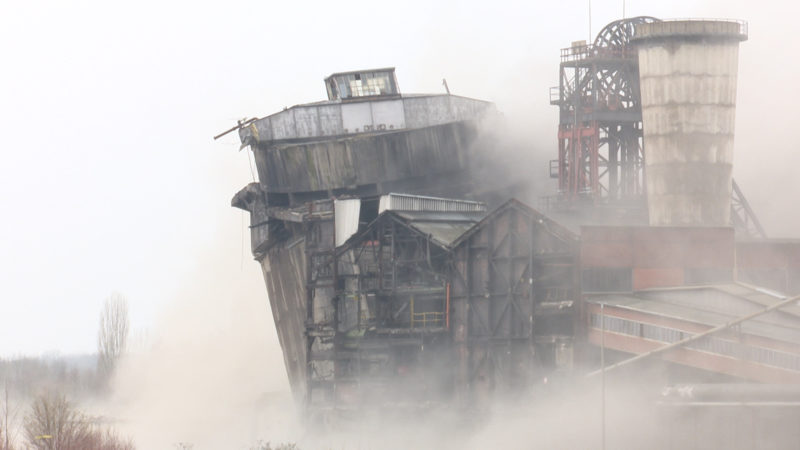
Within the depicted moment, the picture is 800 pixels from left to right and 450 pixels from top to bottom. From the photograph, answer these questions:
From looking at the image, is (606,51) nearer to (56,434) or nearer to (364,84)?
(364,84)

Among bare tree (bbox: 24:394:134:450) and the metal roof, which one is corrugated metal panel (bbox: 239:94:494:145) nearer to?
the metal roof

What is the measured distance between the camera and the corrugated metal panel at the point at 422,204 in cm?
5494

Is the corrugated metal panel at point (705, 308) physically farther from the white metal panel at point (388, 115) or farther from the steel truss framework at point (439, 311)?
the white metal panel at point (388, 115)

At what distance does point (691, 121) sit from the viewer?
54625mm

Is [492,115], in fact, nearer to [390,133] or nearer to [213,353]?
[390,133]

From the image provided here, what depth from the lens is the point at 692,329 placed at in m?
39.4

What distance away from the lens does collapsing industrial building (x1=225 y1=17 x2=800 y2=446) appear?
144ft

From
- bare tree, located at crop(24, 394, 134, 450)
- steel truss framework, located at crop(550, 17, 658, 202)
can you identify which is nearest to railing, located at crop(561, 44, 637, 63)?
steel truss framework, located at crop(550, 17, 658, 202)

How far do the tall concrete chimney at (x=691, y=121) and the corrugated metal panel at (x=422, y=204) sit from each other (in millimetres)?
9966

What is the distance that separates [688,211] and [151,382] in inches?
1901

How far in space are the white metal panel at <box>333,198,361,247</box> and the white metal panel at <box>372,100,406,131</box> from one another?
20.3 feet

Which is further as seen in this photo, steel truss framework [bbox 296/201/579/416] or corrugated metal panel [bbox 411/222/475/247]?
corrugated metal panel [bbox 411/222/475/247]

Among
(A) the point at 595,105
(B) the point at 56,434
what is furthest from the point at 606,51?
(B) the point at 56,434

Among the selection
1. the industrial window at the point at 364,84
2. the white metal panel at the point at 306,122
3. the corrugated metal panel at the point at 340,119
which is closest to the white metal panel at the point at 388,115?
the corrugated metal panel at the point at 340,119
